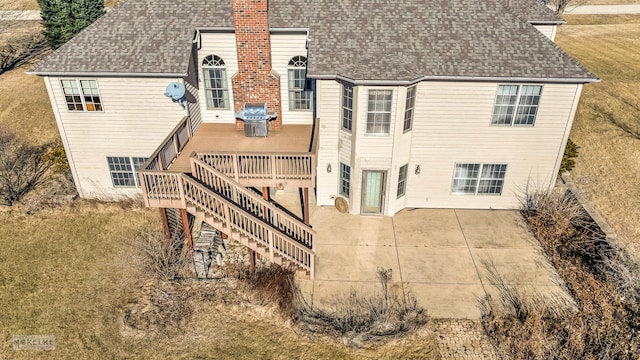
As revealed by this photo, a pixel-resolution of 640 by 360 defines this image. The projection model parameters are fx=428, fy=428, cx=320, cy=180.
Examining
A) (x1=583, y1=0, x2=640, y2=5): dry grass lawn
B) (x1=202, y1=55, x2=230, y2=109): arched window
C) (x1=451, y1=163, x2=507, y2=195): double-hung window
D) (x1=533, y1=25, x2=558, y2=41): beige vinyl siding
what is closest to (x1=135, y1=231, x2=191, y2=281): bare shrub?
(x1=202, y1=55, x2=230, y2=109): arched window

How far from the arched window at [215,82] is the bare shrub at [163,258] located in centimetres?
604

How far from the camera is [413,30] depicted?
16391mm

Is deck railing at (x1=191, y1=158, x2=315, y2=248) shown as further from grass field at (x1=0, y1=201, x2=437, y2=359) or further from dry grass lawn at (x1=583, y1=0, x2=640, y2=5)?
dry grass lawn at (x1=583, y1=0, x2=640, y2=5)

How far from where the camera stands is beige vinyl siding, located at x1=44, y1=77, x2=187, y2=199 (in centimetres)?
1655

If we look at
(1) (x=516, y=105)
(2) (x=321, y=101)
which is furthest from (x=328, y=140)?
(1) (x=516, y=105)

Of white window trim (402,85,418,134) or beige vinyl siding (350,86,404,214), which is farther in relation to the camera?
white window trim (402,85,418,134)

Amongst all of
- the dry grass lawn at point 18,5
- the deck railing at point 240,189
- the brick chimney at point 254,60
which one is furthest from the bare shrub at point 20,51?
the deck railing at point 240,189

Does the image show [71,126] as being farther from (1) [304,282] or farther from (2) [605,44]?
(2) [605,44]

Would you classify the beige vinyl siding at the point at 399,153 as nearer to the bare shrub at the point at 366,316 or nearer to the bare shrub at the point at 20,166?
the bare shrub at the point at 366,316

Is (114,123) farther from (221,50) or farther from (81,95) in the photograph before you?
(221,50)

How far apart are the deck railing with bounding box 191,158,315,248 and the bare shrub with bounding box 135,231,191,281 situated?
8.88 feet

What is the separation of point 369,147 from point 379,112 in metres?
1.44

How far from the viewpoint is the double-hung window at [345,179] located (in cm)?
1741

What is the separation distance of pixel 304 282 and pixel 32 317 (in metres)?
8.51
